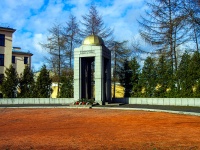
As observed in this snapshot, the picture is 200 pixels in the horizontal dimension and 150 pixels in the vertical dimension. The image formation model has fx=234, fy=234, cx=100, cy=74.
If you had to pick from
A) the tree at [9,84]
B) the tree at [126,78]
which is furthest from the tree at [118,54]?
the tree at [9,84]

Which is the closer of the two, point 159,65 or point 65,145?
point 65,145

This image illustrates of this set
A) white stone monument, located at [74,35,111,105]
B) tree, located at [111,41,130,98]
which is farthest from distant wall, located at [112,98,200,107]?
tree, located at [111,41,130,98]

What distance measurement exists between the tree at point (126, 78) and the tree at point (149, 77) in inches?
74.0

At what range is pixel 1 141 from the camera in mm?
7680

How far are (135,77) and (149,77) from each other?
183cm

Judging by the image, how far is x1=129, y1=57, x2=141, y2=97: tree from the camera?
27.6 metres

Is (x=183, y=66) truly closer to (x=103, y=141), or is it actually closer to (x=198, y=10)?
(x=198, y=10)

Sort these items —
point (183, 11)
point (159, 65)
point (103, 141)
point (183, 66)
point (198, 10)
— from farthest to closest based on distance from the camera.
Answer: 1. point (159, 65)
2. point (183, 66)
3. point (183, 11)
4. point (198, 10)
5. point (103, 141)

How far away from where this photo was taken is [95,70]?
25016 mm

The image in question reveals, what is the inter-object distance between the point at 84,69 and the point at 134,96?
6.73m

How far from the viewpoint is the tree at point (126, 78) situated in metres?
28.6

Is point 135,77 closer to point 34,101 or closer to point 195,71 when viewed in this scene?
point 195,71

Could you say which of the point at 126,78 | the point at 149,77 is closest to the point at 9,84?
the point at 126,78

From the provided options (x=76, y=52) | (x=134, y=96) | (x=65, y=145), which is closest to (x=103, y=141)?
(x=65, y=145)
